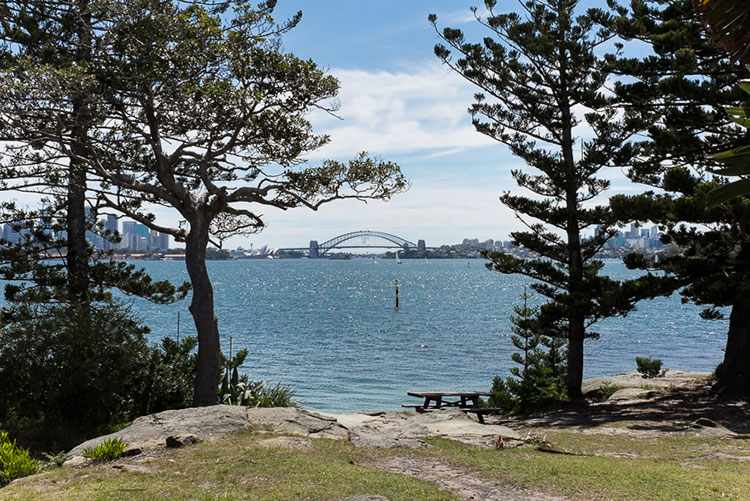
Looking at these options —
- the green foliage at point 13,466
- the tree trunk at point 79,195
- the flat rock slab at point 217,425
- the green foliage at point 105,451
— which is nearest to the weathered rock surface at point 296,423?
the flat rock slab at point 217,425

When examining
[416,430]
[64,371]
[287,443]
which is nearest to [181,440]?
[287,443]

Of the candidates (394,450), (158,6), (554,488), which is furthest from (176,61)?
(554,488)

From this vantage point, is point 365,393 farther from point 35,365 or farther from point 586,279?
A: point 35,365

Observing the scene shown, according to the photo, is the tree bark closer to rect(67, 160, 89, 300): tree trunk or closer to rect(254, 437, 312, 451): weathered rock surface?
rect(254, 437, 312, 451): weathered rock surface

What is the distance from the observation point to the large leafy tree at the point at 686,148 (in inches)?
422

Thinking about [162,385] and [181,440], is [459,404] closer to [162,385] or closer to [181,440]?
[162,385]

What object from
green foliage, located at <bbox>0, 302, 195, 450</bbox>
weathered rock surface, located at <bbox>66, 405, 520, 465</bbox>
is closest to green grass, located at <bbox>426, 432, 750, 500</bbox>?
weathered rock surface, located at <bbox>66, 405, 520, 465</bbox>

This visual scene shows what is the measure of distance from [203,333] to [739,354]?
9693mm

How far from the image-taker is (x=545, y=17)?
13.0m

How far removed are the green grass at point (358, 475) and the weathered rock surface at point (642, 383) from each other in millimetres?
5308

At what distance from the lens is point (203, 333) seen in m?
10.5

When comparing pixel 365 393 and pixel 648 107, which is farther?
pixel 365 393

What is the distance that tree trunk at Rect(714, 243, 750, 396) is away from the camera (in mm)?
11148

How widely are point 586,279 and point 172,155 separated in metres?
A: 8.45
